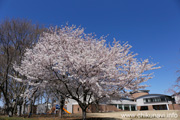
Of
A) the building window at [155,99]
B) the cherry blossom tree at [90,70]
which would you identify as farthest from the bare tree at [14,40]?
the building window at [155,99]

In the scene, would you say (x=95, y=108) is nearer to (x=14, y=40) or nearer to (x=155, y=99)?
(x=155, y=99)

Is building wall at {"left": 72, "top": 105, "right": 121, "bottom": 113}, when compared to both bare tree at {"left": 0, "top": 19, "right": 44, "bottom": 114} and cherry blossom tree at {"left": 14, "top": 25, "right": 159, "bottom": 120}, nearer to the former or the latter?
bare tree at {"left": 0, "top": 19, "right": 44, "bottom": 114}

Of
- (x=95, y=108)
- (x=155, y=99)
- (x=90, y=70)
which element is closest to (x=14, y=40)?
(x=90, y=70)

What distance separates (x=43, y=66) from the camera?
962 centimetres

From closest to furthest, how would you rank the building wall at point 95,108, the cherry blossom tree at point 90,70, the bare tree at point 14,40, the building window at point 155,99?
the cherry blossom tree at point 90,70 → the bare tree at point 14,40 → the building wall at point 95,108 → the building window at point 155,99

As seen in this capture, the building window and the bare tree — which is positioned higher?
the bare tree

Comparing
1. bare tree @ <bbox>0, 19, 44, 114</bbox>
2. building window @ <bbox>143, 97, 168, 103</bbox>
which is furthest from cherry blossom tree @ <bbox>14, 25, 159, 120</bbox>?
building window @ <bbox>143, 97, 168, 103</bbox>

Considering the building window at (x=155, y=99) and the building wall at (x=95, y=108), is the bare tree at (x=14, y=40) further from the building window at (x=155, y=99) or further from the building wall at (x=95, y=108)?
the building window at (x=155, y=99)

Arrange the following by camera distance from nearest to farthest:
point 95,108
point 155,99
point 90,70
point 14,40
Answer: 1. point 90,70
2. point 14,40
3. point 95,108
4. point 155,99

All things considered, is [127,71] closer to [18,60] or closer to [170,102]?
[18,60]

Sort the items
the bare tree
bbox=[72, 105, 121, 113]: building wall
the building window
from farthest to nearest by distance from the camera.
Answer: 1. the building window
2. bbox=[72, 105, 121, 113]: building wall
3. the bare tree

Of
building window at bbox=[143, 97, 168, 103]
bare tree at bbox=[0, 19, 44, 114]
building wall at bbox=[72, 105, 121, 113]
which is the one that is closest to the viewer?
bare tree at bbox=[0, 19, 44, 114]

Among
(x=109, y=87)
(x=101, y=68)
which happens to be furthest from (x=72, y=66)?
(x=109, y=87)

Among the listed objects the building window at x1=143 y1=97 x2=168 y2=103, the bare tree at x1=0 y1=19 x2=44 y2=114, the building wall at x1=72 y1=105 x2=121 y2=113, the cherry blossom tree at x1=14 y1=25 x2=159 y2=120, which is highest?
the bare tree at x1=0 y1=19 x2=44 y2=114
